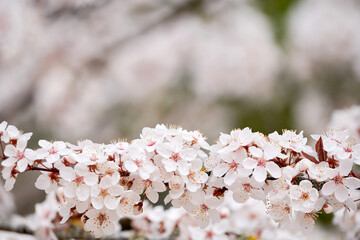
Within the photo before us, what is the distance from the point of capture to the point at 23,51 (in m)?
1.83

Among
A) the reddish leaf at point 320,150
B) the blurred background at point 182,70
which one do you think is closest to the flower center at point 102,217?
the reddish leaf at point 320,150

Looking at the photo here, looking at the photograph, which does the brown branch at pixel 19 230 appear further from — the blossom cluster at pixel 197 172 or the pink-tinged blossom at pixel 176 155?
the pink-tinged blossom at pixel 176 155

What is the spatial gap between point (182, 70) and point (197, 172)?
196 centimetres

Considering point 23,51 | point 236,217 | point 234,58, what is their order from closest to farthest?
point 236,217, point 23,51, point 234,58

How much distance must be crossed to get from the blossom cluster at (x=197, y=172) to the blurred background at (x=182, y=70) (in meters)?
1.41

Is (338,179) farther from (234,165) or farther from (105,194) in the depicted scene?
(105,194)

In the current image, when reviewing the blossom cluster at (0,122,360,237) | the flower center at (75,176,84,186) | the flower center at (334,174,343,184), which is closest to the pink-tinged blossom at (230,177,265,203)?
the blossom cluster at (0,122,360,237)

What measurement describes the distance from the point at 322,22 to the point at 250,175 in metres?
1.82

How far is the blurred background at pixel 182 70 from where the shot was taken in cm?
226

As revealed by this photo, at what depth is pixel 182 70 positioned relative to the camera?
260 centimetres

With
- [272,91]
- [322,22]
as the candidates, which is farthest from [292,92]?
[322,22]

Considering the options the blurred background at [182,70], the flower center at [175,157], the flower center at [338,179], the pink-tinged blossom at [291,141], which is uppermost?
the blurred background at [182,70]

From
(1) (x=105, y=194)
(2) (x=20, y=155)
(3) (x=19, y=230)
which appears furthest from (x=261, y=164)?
(3) (x=19, y=230)

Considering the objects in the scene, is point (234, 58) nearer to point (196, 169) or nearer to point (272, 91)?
point (272, 91)
